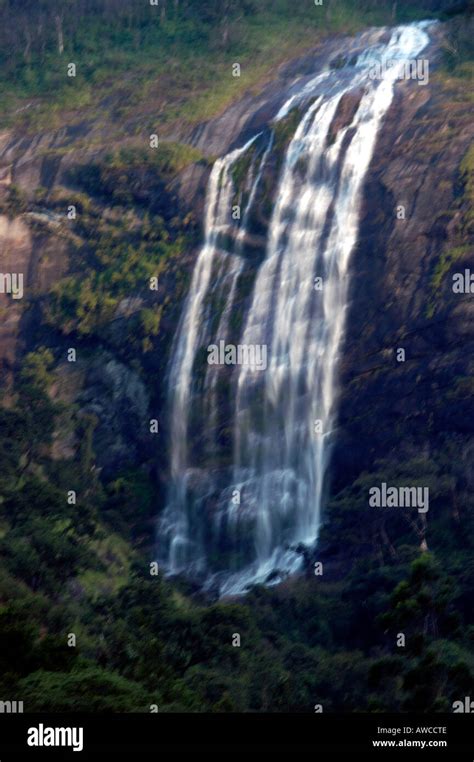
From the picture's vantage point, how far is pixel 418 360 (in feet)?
115

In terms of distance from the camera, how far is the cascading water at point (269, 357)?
117 ft

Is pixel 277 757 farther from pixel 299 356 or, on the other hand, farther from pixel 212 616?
pixel 299 356
